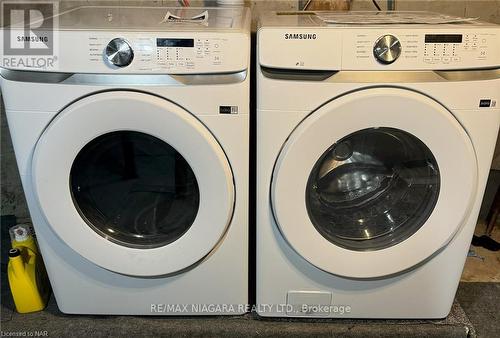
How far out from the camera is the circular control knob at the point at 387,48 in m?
1.08

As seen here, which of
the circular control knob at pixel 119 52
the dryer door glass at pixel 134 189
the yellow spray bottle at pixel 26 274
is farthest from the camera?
the yellow spray bottle at pixel 26 274

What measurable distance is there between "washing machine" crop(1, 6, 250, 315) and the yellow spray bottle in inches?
3.7

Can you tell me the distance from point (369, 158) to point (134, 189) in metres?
0.64

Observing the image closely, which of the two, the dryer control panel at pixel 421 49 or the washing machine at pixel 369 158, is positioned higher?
the dryer control panel at pixel 421 49

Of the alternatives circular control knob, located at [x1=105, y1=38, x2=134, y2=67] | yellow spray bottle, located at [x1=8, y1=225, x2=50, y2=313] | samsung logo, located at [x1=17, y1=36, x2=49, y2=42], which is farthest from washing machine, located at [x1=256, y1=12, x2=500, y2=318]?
yellow spray bottle, located at [x1=8, y1=225, x2=50, y2=313]

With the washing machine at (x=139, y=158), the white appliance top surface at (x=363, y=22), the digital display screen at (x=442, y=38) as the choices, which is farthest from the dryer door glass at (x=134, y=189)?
the digital display screen at (x=442, y=38)

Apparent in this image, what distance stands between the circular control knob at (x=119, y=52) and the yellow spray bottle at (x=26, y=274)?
70 cm

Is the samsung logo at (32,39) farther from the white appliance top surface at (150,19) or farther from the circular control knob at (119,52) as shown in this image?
the circular control knob at (119,52)

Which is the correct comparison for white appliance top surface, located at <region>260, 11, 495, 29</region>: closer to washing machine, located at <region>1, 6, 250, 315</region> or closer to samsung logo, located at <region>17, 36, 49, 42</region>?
washing machine, located at <region>1, 6, 250, 315</region>

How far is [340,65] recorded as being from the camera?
1.09 metres

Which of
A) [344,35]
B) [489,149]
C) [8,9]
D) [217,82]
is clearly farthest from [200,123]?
[8,9]

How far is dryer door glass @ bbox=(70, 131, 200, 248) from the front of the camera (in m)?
1.20

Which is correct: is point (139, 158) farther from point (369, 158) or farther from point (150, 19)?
point (369, 158)

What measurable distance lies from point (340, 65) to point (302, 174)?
0.91 ft
